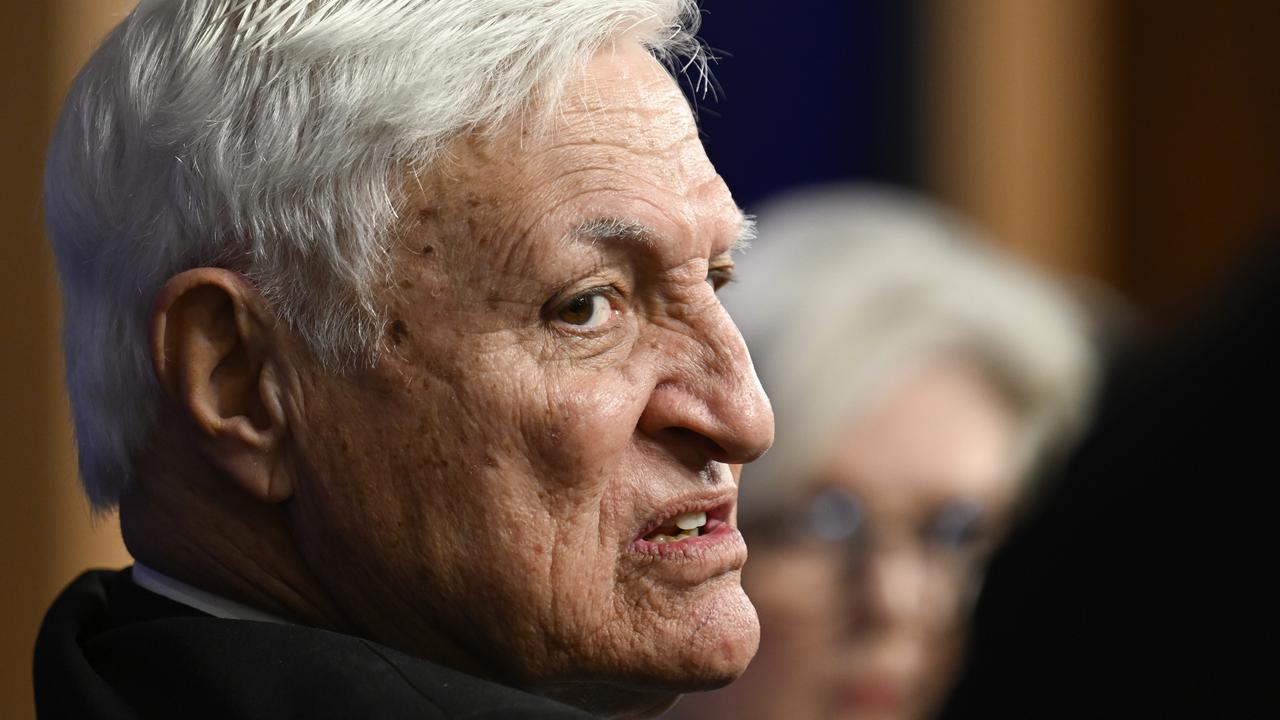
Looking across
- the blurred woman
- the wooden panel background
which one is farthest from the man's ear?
the blurred woman

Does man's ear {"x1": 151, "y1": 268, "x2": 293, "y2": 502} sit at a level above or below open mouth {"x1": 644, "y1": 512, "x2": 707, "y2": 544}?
above

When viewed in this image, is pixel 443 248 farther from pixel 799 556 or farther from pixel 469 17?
pixel 799 556

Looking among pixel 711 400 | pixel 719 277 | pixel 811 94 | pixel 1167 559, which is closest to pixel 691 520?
pixel 711 400

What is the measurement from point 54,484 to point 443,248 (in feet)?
8.57

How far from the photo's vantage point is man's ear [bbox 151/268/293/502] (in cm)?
216

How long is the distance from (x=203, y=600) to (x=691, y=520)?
633 mm

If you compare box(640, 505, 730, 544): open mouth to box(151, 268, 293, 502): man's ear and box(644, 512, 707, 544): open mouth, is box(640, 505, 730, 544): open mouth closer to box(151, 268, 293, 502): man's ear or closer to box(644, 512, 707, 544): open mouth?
box(644, 512, 707, 544): open mouth

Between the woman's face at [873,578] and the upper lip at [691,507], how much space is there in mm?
2163

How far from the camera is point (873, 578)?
4.43 meters

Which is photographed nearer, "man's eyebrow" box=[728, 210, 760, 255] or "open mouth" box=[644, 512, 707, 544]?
"open mouth" box=[644, 512, 707, 544]

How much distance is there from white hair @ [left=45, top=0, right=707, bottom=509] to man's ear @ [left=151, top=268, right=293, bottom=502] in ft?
0.13

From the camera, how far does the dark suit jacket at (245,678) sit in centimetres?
195

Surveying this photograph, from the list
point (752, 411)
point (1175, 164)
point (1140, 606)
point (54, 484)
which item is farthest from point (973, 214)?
point (1140, 606)

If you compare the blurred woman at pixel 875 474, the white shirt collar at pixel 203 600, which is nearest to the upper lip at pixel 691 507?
the white shirt collar at pixel 203 600
